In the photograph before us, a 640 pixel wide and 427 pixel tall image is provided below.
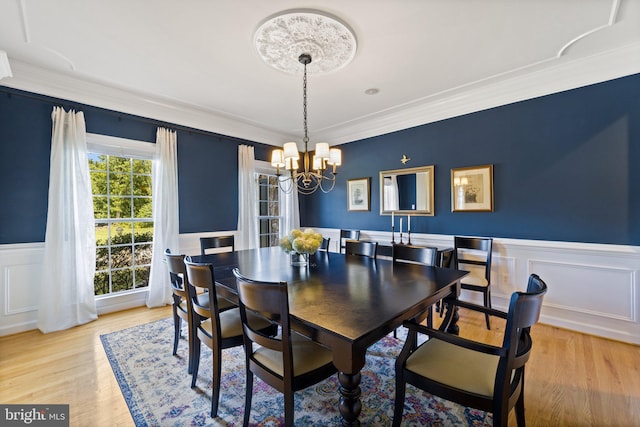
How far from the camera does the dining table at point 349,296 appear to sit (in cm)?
115

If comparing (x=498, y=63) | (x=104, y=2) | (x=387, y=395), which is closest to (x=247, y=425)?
(x=387, y=395)

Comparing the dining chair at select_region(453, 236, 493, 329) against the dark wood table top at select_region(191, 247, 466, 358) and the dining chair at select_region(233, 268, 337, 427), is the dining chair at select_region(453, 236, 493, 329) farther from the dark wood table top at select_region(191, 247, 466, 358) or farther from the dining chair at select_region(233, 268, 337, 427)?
the dining chair at select_region(233, 268, 337, 427)

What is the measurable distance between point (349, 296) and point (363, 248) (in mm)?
1327

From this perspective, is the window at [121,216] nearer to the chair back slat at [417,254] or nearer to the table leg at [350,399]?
the chair back slat at [417,254]

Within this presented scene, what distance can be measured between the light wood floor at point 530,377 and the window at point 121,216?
0.82 metres

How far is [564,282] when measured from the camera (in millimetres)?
2914

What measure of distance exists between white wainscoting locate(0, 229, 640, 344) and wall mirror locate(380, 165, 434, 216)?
1090 mm

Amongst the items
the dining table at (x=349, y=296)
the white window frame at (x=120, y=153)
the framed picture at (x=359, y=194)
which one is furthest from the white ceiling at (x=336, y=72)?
the dining table at (x=349, y=296)

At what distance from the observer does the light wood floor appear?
1716 millimetres

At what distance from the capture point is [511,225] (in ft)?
10.7

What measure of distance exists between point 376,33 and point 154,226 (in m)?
3.46

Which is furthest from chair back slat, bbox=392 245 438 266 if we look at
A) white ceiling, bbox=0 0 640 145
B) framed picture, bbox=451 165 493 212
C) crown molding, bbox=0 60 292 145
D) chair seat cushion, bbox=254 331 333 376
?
crown molding, bbox=0 60 292 145

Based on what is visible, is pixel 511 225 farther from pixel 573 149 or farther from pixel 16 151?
pixel 16 151

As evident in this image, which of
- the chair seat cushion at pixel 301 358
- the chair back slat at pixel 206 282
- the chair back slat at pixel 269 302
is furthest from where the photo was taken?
the chair back slat at pixel 206 282
